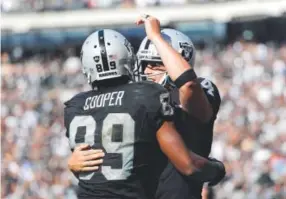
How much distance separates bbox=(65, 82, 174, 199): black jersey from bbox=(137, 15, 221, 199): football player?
0.46 feet

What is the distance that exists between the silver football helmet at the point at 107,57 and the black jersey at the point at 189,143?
39 centimetres

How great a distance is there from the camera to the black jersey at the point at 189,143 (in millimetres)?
5191

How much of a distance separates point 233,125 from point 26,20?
13.7 meters

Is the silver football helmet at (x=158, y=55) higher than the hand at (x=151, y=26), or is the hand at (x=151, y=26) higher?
the hand at (x=151, y=26)

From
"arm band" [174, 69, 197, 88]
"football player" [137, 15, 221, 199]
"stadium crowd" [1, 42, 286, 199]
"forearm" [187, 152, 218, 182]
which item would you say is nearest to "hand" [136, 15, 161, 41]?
"football player" [137, 15, 221, 199]

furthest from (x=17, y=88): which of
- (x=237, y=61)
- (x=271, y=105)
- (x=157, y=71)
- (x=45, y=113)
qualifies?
(x=157, y=71)

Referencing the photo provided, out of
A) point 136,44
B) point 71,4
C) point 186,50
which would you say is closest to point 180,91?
point 186,50

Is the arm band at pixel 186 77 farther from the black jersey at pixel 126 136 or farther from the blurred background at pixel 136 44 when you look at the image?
the blurred background at pixel 136 44

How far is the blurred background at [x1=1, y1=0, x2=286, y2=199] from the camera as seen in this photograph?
14.9 m

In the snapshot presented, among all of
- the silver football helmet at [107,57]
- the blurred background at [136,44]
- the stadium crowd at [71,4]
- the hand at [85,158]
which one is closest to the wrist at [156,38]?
the silver football helmet at [107,57]

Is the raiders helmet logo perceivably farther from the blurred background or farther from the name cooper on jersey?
the blurred background

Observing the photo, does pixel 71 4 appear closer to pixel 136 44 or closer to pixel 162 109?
pixel 136 44

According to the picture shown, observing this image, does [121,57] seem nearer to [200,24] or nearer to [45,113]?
[45,113]

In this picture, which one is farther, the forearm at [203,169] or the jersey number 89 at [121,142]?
the forearm at [203,169]
